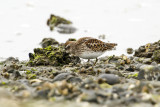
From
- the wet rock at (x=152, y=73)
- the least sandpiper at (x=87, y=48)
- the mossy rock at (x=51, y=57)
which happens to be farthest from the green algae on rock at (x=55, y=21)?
the wet rock at (x=152, y=73)

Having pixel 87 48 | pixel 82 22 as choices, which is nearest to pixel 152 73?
pixel 87 48

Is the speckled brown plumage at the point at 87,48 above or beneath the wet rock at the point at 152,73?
above

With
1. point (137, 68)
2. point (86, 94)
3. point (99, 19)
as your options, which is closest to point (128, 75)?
point (137, 68)

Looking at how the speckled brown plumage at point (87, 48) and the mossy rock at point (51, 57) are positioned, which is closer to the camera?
the speckled brown plumage at point (87, 48)

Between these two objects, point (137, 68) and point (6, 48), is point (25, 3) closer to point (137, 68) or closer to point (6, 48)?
point (6, 48)

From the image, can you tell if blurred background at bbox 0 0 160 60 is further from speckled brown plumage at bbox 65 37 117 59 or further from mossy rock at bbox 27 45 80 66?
speckled brown plumage at bbox 65 37 117 59

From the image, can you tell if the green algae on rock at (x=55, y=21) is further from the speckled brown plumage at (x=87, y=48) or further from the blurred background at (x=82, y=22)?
the speckled brown plumage at (x=87, y=48)

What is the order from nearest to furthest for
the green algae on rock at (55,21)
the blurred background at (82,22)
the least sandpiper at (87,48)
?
the least sandpiper at (87,48)
the blurred background at (82,22)
the green algae on rock at (55,21)
